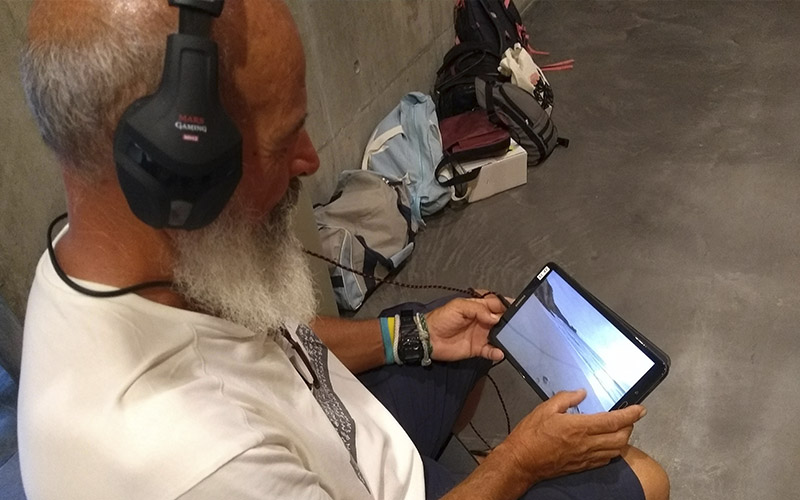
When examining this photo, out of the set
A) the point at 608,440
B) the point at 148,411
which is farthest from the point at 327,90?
the point at 148,411

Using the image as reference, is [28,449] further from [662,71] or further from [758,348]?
[662,71]

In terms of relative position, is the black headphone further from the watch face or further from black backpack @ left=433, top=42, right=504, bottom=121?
black backpack @ left=433, top=42, right=504, bottom=121

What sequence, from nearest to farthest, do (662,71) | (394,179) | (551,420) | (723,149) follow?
(551,420)
(394,179)
(723,149)
(662,71)

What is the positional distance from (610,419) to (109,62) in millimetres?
813

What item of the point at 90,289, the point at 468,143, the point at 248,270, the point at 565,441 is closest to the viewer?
the point at 90,289

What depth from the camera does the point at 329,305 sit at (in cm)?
169

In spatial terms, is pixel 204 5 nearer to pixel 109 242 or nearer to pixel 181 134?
pixel 181 134

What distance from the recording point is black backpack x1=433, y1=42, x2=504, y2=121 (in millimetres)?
2502

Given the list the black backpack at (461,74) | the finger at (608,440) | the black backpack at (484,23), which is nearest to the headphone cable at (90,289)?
the finger at (608,440)

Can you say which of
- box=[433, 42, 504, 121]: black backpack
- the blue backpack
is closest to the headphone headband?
the blue backpack

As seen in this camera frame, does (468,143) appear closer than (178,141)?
No

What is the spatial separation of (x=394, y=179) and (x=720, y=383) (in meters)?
1.13

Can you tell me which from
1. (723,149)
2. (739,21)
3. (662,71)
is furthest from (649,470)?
(739,21)

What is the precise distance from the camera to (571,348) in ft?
3.72
